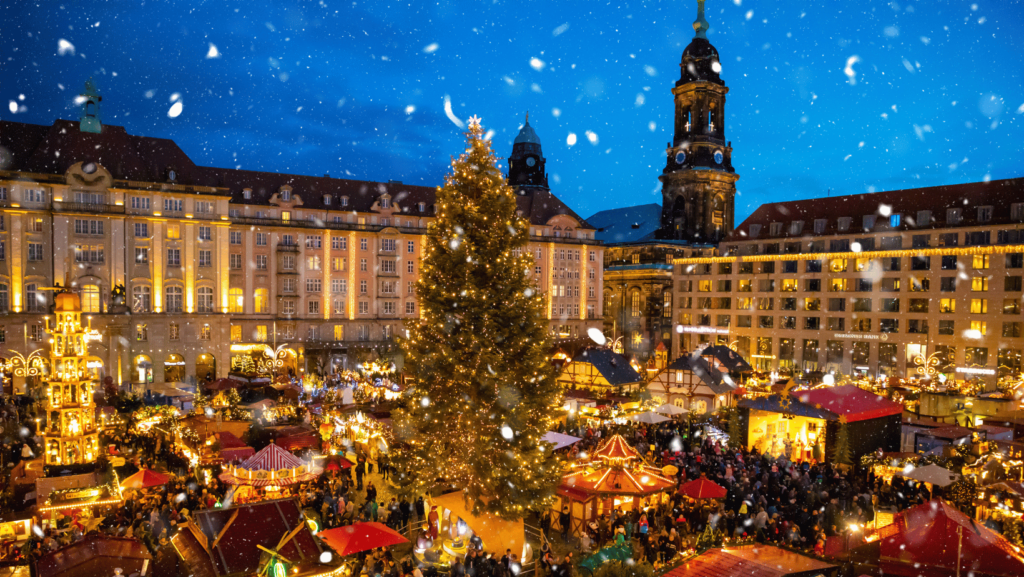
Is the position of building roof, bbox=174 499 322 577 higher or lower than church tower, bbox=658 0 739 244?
lower

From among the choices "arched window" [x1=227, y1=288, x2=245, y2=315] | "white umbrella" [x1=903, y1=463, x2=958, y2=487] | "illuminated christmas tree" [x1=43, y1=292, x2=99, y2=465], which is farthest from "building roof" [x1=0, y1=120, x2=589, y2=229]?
"white umbrella" [x1=903, y1=463, x2=958, y2=487]

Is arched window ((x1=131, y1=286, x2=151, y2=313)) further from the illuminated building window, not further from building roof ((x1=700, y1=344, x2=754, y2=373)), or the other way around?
building roof ((x1=700, y1=344, x2=754, y2=373))

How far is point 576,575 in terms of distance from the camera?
41.9ft

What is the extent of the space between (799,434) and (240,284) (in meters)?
38.7

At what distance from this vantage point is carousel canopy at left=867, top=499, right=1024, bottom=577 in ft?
27.8

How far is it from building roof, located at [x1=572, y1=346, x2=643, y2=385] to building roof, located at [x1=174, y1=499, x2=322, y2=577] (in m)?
24.1

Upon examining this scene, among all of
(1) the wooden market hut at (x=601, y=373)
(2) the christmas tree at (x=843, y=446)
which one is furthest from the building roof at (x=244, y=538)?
(1) the wooden market hut at (x=601, y=373)

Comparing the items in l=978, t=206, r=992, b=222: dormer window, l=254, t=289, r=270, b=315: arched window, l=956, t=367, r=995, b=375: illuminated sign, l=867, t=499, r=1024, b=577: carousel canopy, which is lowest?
l=956, t=367, r=995, b=375: illuminated sign

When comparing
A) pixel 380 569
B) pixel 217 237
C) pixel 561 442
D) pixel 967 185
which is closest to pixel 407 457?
pixel 380 569

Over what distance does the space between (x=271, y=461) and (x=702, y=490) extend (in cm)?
1096

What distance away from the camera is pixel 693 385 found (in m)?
29.8

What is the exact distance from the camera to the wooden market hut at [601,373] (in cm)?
3241

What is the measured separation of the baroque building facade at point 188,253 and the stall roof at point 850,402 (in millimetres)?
26270

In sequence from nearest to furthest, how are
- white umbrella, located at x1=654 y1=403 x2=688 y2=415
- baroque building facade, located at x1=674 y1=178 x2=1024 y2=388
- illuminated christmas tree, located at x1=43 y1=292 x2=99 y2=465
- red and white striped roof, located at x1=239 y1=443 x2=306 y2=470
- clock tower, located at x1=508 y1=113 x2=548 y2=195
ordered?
illuminated christmas tree, located at x1=43 y1=292 x2=99 y2=465
red and white striped roof, located at x1=239 y1=443 x2=306 y2=470
white umbrella, located at x1=654 y1=403 x2=688 y2=415
baroque building facade, located at x1=674 y1=178 x2=1024 y2=388
clock tower, located at x1=508 y1=113 x2=548 y2=195
